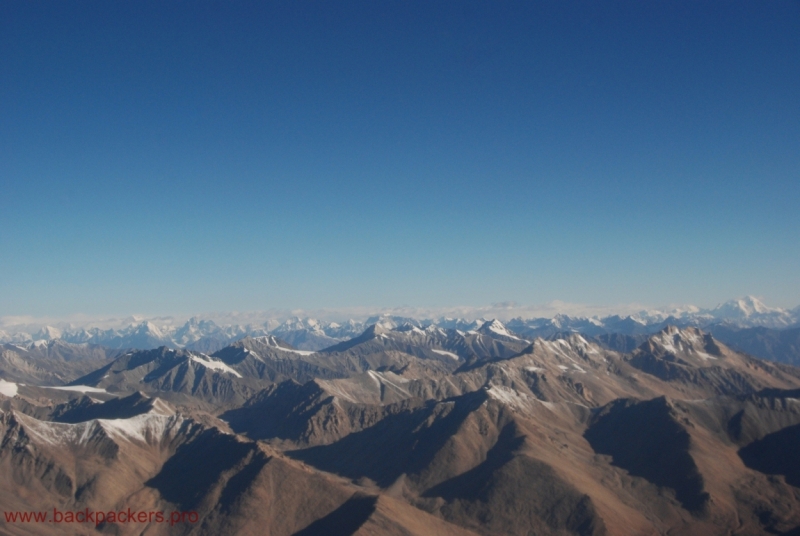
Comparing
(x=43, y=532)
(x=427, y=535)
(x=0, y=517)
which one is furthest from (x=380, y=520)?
(x=0, y=517)

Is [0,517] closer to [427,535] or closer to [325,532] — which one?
[325,532]

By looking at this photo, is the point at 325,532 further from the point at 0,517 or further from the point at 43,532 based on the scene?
the point at 0,517

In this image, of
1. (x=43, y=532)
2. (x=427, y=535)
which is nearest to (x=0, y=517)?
(x=43, y=532)

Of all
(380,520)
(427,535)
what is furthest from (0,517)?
(427,535)

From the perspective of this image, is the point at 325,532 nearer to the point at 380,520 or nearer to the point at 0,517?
the point at 380,520

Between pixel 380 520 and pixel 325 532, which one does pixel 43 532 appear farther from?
pixel 380 520

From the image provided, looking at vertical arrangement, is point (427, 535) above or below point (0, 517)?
below
